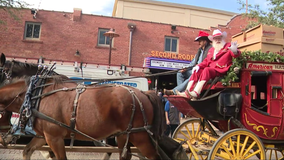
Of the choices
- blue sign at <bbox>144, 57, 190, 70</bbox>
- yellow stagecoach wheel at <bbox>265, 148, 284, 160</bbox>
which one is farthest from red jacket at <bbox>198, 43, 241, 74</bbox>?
blue sign at <bbox>144, 57, 190, 70</bbox>

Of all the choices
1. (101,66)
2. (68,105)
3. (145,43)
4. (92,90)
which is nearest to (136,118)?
(92,90)

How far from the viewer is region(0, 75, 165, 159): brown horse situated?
11.0 feet

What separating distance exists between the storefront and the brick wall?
128cm

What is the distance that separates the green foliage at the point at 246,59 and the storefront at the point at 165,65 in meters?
8.15

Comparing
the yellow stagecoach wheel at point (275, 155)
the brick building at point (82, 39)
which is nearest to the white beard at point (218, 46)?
the yellow stagecoach wheel at point (275, 155)

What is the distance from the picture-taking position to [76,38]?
15242 millimetres

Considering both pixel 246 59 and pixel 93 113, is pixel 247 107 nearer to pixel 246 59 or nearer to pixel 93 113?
pixel 246 59

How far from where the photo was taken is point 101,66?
262 inches

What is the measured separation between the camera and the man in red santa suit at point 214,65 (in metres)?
3.76

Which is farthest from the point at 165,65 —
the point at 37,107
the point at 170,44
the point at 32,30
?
the point at 37,107

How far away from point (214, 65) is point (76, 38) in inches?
509

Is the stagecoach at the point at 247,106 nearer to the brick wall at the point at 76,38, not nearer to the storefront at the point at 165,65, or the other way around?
the storefront at the point at 165,65

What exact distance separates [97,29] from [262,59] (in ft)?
42.8

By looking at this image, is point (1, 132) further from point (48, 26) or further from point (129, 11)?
point (129, 11)
